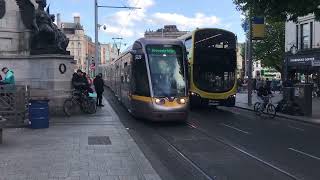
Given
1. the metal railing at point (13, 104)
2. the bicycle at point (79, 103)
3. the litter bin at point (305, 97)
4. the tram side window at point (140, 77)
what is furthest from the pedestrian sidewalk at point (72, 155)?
the litter bin at point (305, 97)

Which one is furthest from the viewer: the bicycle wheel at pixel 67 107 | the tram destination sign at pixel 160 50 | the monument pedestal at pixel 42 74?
the monument pedestal at pixel 42 74

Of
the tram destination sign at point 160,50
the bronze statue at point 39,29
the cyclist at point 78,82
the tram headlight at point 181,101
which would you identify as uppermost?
the bronze statue at point 39,29

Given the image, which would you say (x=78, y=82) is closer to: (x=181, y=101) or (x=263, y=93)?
(x=181, y=101)

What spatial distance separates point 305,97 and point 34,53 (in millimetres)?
11594

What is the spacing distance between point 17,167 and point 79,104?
42.4ft

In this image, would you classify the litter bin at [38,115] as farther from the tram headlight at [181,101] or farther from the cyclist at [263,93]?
the cyclist at [263,93]

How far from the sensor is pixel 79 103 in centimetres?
2298

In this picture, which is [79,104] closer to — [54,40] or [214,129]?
[54,40]

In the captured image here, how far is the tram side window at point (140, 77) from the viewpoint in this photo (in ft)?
65.6

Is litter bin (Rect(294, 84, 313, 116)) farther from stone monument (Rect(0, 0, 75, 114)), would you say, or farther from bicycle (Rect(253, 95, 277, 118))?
stone monument (Rect(0, 0, 75, 114))

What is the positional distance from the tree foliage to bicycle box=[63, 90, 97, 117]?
706 centimetres

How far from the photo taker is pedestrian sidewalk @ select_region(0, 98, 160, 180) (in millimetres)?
9531

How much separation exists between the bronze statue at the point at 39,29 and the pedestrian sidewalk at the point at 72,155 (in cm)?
545

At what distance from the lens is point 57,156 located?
1145 cm
